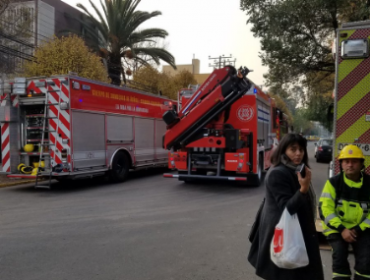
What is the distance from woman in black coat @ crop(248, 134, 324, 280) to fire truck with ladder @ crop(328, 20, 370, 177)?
233 cm

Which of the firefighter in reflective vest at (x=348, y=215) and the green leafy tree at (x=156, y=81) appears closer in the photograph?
the firefighter in reflective vest at (x=348, y=215)

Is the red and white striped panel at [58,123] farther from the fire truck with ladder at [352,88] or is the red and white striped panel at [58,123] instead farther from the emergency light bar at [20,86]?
the fire truck with ladder at [352,88]

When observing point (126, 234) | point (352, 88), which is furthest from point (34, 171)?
point (352, 88)

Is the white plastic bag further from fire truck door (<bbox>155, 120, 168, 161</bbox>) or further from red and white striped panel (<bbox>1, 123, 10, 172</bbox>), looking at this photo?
fire truck door (<bbox>155, 120, 168, 161</bbox>)

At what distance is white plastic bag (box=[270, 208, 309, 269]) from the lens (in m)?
2.18

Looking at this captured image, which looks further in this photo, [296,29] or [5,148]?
[296,29]

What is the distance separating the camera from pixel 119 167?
1077 centimetres

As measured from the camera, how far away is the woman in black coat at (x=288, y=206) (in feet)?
7.52

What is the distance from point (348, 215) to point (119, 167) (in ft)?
28.4

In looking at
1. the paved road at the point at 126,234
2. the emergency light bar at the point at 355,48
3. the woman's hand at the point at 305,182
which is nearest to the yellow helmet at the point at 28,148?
the paved road at the point at 126,234

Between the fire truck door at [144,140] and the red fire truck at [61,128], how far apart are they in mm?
911

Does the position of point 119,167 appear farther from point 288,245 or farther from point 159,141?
point 288,245

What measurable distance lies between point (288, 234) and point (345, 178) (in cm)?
110

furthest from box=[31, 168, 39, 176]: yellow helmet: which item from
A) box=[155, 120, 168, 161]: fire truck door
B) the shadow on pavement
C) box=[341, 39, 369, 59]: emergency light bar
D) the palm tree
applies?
the palm tree
